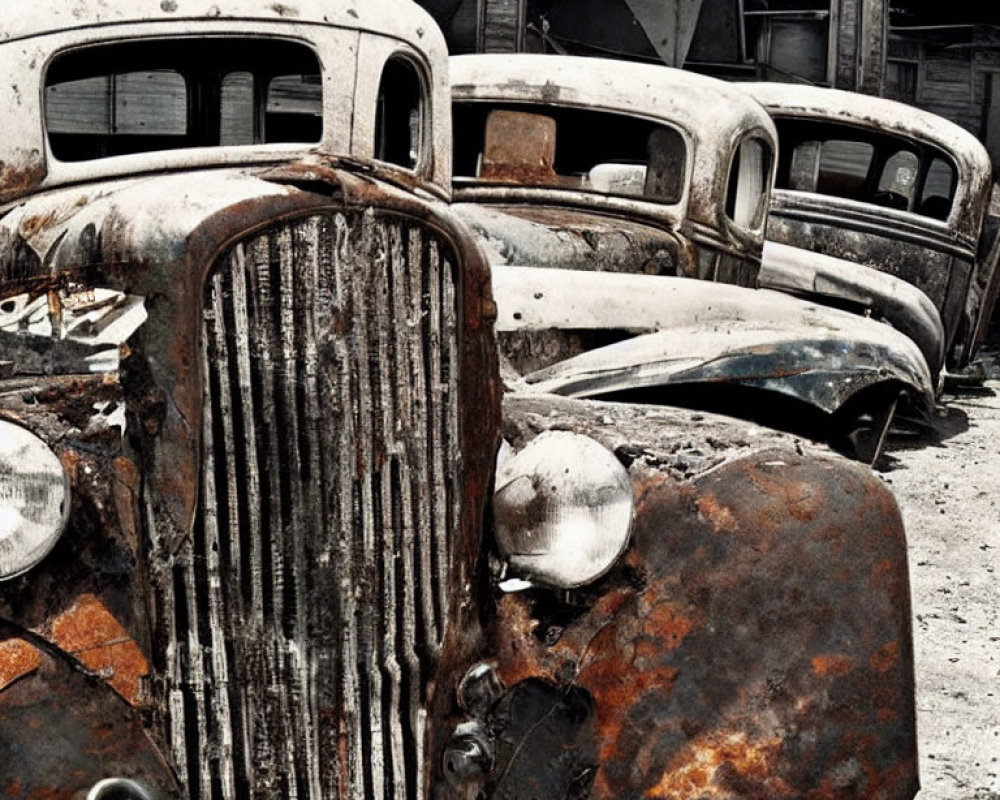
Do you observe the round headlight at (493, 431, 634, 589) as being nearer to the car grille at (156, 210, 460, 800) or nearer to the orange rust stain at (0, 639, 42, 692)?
the car grille at (156, 210, 460, 800)

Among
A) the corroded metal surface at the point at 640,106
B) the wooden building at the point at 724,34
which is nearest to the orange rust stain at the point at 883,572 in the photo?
the corroded metal surface at the point at 640,106

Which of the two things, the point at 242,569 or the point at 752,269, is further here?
the point at 752,269

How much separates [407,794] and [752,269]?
3.66m

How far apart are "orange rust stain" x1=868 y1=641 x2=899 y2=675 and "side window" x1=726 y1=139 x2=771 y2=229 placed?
3.16m

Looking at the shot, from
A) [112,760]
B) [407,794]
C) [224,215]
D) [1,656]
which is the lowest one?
[407,794]

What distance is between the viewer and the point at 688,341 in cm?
429

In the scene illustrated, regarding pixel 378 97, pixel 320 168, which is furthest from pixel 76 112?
pixel 320 168

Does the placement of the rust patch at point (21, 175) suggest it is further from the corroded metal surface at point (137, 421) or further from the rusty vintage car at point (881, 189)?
the rusty vintage car at point (881, 189)

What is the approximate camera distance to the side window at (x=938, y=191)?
9205 mm

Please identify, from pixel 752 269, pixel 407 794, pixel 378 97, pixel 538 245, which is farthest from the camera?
pixel 752 269

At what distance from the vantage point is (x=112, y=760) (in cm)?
216

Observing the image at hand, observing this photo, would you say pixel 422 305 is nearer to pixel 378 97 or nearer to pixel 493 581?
pixel 493 581

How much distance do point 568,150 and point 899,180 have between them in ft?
14.6

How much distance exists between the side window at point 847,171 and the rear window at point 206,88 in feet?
19.2
